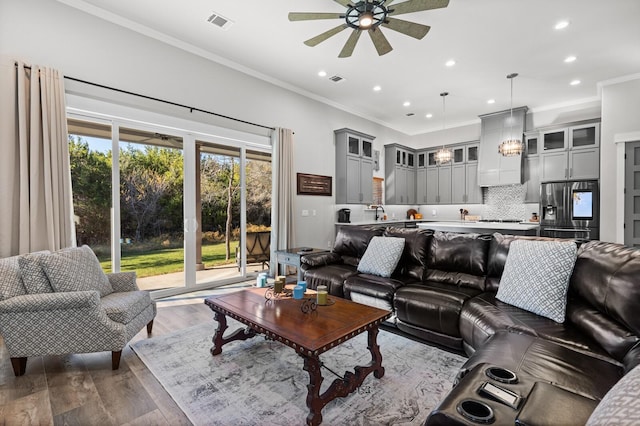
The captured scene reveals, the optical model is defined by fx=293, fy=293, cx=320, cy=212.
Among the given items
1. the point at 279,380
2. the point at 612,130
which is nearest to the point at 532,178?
the point at 612,130

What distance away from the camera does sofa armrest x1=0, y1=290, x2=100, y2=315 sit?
198cm

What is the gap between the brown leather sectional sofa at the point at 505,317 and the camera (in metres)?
1.19

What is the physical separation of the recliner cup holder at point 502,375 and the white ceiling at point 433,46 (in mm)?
3493

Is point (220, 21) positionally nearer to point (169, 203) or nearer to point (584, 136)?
point (169, 203)

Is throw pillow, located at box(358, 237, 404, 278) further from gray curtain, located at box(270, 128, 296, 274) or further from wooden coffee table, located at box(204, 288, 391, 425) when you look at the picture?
gray curtain, located at box(270, 128, 296, 274)

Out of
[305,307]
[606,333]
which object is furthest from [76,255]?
[606,333]

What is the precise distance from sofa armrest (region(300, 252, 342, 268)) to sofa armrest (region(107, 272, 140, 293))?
6.05 ft

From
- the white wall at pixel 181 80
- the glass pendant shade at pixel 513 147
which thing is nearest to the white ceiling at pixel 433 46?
the white wall at pixel 181 80

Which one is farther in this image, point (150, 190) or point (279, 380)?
point (150, 190)

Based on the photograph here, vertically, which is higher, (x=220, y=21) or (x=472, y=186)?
(x=220, y=21)

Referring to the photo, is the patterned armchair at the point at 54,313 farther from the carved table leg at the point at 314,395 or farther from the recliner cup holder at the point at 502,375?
the recliner cup holder at the point at 502,375

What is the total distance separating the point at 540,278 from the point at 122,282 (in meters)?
3.51

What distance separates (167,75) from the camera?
152 inches

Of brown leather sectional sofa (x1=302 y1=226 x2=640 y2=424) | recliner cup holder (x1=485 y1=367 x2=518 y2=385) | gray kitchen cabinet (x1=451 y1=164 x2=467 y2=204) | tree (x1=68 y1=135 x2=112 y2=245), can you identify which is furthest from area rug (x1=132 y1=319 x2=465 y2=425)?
gray kitchen cabinet (x1=451 y1=164 x2=467 y2=204)
